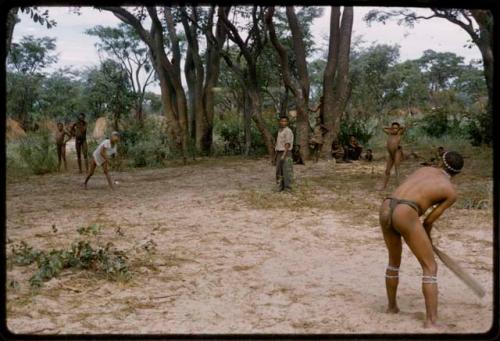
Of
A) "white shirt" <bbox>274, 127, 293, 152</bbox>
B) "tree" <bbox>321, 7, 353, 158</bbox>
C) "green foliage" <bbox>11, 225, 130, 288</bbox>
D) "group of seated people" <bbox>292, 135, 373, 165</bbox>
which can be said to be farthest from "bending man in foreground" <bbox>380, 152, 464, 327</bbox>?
"tree" <bbox>321, 7, 353, 158</bbox>

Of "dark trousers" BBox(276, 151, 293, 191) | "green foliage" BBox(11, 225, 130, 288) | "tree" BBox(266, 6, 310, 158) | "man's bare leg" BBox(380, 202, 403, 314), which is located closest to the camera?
"man's bare leg" BBox(380, 202, 403, 314)

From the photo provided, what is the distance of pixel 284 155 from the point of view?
382 inches

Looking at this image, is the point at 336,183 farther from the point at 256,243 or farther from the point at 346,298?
the point at 346,298

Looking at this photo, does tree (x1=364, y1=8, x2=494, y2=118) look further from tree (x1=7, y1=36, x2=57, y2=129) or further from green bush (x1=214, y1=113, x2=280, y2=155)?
tree (x1=7, y1=36, x2=57, y2=129)

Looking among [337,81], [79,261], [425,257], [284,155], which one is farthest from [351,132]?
[425,257]

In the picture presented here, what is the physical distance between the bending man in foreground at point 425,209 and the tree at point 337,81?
1332 centimetres

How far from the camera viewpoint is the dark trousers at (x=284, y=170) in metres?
9.86

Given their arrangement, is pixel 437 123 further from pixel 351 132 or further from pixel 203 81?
pixel 203 81

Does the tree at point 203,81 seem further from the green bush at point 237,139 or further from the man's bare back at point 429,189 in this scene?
the man's bare back at point 429,189

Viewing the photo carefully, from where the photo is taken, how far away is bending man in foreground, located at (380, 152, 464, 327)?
3777mm

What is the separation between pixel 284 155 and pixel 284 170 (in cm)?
46

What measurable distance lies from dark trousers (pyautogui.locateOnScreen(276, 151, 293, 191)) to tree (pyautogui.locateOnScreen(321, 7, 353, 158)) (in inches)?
282

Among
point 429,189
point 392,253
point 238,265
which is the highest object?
point 429,189

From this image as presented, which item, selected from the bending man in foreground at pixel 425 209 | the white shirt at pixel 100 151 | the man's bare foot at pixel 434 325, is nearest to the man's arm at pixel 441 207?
the bending man in foreground at pixel 425 209
